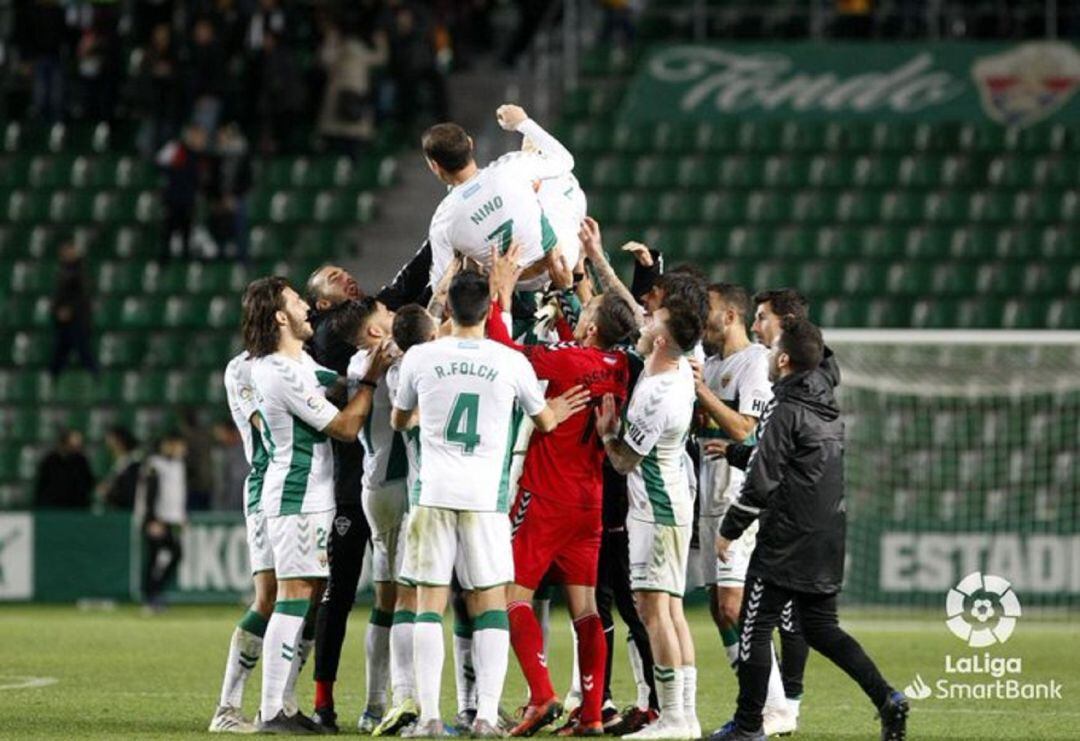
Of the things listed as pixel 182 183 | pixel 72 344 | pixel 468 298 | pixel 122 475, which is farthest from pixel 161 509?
pixel 468 298

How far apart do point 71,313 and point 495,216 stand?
14.3 metres

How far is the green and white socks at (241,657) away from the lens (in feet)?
36.0

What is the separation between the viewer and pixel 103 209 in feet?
89.5

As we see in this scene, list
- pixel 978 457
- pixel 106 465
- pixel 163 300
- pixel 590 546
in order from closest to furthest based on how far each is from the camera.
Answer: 1. pixel 590 546
2. pixel 978 457
3. pixel 106 465
4. pixel 163 300

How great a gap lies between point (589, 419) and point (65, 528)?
40.0 ft

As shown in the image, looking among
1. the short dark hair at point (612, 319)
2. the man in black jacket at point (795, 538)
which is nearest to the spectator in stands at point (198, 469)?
the short dark hair at point (612, 319)

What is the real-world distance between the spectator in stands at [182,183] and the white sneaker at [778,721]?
51.8 ft

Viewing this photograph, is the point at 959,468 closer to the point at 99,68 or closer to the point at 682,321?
the point at 682,321

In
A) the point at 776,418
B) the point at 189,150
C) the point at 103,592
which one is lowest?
the point at 103,592

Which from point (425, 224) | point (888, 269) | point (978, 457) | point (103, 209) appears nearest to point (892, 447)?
point (978, 457)

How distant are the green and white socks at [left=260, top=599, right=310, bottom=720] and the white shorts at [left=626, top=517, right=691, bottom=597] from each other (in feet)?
5.17

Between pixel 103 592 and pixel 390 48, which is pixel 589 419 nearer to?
pixel 103 592

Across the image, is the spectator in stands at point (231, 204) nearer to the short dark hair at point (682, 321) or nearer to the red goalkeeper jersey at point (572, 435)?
the red goalkeeper jersey at point (572, 435)

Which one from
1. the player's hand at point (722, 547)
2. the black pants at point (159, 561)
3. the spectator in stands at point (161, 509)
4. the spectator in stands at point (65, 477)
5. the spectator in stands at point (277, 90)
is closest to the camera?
the player's hand at point (722, 547)
